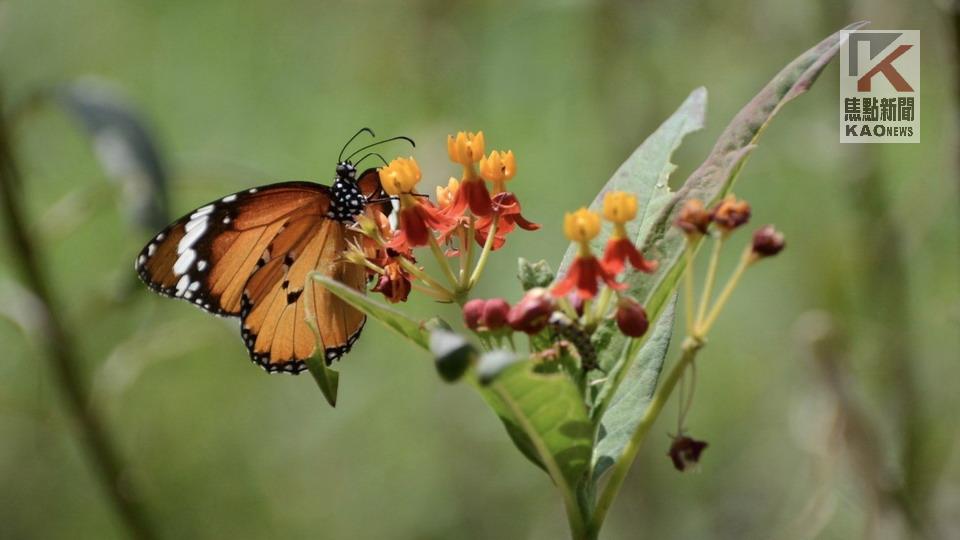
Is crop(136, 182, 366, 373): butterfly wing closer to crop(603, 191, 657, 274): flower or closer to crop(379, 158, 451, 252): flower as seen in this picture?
crop(379, 158, 451, 252): flower

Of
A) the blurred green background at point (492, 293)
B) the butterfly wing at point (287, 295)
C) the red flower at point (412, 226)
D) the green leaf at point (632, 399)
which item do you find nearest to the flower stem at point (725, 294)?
the green leaf at point (632, 399)

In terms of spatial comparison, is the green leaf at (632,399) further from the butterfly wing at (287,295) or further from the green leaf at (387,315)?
the butterfly wing at (287,295)

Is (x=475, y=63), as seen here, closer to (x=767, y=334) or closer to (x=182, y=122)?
(x=767, y=334)

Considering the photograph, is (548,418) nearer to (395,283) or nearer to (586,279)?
(586,279)

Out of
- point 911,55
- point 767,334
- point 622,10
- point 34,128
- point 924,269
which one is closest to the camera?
point 911,55

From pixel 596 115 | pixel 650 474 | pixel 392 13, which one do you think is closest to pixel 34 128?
pixel 392 13
